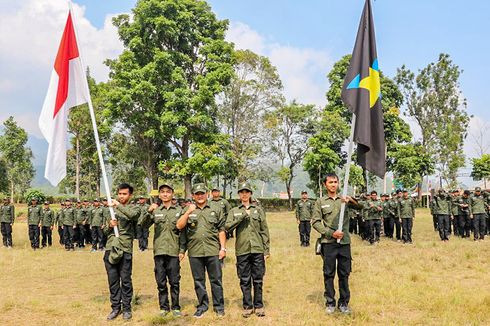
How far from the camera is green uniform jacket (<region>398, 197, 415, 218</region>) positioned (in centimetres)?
1570

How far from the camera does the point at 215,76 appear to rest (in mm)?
29625

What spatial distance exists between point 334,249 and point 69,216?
43.2 ft

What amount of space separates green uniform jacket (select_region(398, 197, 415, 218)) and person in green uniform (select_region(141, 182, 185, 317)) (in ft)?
36.9

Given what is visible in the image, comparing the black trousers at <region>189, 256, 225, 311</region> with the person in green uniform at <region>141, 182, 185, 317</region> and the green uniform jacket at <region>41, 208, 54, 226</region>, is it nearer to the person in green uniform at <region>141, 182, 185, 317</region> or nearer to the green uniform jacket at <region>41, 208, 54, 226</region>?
the person in green uniform at <region>141, 182, 185, 317</region>

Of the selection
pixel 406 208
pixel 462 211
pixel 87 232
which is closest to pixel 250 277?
pixel 406 208

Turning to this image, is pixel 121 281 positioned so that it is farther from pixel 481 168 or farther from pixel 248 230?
pixel 481 168

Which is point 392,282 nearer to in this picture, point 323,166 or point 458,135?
point 323,166

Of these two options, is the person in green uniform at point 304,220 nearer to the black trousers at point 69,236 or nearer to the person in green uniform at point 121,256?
the black trousers at point 69,236

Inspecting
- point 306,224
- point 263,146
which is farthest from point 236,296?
point 263,146

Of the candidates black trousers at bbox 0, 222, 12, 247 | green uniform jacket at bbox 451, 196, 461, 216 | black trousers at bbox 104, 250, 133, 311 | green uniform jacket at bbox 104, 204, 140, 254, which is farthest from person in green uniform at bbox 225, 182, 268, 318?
black trousers at bbox 0, 222, 12, 247

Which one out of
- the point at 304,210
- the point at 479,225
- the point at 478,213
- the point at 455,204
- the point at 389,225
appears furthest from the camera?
the point at 389,225

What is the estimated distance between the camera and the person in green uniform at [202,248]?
678 cm

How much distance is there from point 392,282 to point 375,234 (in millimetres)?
8925

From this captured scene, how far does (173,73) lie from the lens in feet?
95.5
